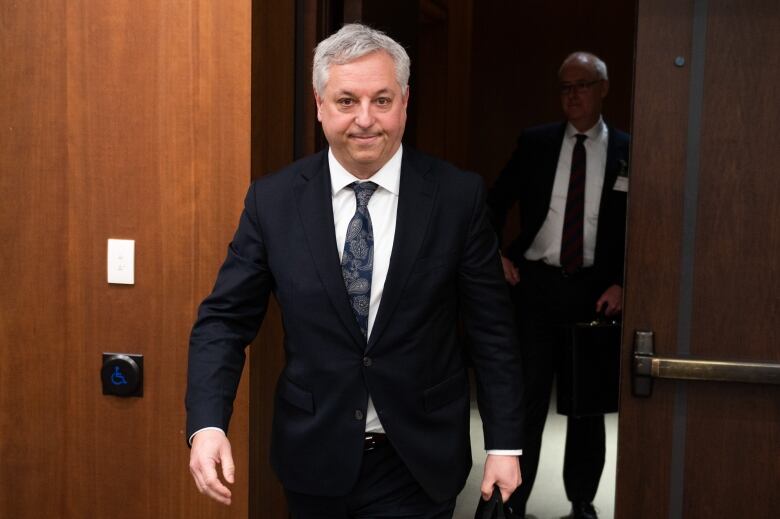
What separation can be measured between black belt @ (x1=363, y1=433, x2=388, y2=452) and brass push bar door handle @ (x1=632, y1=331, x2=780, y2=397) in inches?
36.0

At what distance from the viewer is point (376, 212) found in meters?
2.02

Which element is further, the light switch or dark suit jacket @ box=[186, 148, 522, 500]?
the light switch

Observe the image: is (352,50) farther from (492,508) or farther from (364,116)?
(492,508)

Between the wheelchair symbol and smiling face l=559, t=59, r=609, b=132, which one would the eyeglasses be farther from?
the wheelchair symbol

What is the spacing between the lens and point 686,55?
2.52 metres

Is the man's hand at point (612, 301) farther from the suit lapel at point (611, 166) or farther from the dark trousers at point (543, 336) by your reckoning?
the suit lapel at point (611, 166)

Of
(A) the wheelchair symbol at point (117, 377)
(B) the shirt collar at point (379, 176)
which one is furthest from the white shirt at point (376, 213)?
(A) the wheelchair symbol at point (117, 377)

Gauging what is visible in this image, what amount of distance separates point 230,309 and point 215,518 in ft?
2.86

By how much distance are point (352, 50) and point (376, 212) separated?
0.35 m

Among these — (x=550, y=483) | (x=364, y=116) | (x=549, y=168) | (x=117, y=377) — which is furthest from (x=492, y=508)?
(x=550, y=483)

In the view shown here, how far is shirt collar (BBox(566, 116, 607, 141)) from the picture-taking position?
3.75 meters

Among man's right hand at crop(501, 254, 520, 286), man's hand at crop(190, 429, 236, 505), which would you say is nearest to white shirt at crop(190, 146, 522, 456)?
→ man's hand at crop(190, 429, 236, 505)

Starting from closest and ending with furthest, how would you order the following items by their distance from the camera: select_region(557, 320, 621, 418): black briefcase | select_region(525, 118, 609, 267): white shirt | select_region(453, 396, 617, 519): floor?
select_region(557, 320, 621, 418): black briefcase → select_region(525, 118, 609, 267): white shirt → select_region(453, 396, 617, 519): floor

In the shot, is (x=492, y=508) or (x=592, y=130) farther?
(x=592, y=130)
